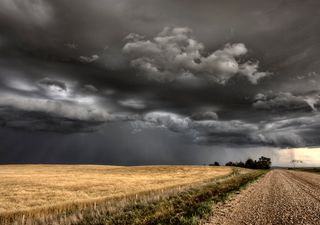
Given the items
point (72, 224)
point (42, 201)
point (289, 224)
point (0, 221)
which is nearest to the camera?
point (289, 224)

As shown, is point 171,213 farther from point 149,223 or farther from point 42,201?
point 42,201

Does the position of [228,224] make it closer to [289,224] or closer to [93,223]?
[289,224]

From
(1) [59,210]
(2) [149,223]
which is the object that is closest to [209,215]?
(2) [149,223]

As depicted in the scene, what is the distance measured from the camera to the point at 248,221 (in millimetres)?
12430

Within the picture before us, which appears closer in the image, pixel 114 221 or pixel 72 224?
pixel 114 221

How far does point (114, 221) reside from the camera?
44.1 ft

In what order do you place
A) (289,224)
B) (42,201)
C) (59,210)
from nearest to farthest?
1. (289,224)
2. (59,210)
3. (42,201)

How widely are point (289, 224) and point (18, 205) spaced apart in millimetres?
18549

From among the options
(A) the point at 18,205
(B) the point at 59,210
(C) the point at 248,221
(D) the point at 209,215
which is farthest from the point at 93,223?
(A) the point at 18,205

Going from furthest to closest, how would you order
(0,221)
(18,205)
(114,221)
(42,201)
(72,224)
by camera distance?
(42,201) < (18,205) < (0,221) < (72,224) < (114,221)

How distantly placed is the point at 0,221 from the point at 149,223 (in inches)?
395

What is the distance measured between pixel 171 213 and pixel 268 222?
15.2ft

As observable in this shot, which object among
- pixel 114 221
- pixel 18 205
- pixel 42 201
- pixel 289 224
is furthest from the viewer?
pixel 42 201

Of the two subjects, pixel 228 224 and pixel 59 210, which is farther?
pixel 59 210
